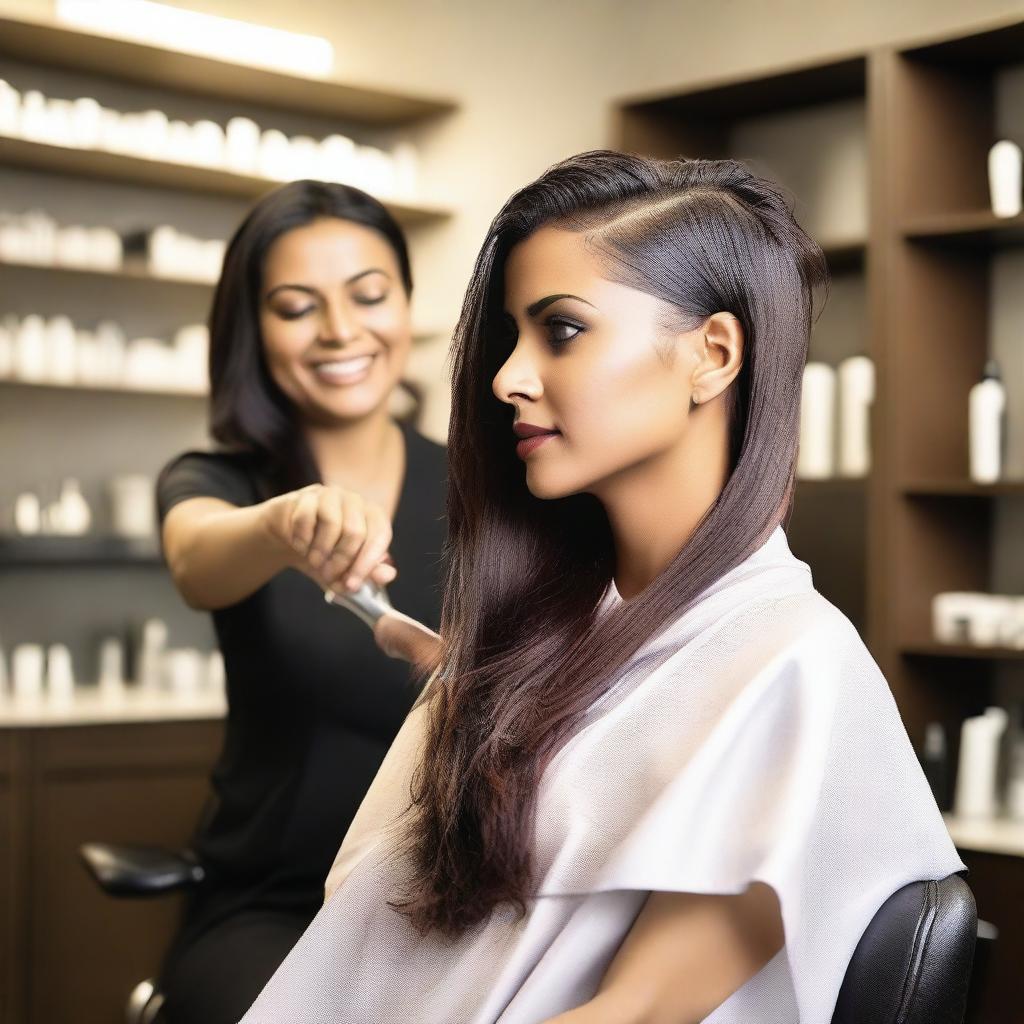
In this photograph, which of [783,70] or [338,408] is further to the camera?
[783,70]

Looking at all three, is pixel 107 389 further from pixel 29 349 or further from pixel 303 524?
pixel 303 524

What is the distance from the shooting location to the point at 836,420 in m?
3.39

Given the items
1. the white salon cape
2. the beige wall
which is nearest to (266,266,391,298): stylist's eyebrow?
the white salon cape

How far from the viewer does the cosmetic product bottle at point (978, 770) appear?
2.93m

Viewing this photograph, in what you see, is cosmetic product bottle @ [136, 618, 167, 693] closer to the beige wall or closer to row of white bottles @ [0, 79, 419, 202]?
the beige wall

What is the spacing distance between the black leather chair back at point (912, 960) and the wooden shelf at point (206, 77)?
10.6 feet

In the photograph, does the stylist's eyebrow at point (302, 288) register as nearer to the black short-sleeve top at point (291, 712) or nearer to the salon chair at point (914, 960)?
the black short-sleeve top at point (291, 712)

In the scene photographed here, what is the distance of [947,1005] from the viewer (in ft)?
3.24

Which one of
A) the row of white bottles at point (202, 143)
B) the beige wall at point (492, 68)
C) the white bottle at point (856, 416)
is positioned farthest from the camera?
the beige wall at point (492, 68)

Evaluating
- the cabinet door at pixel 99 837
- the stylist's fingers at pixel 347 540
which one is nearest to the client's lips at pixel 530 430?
the stylist's fingers at pixel 347 540

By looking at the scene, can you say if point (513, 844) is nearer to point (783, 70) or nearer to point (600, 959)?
point (600, 959)

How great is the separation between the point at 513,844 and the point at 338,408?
96 centimetres

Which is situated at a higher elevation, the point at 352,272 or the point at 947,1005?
the point at 352,272

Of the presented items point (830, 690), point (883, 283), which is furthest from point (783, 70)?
point (830, 690)
